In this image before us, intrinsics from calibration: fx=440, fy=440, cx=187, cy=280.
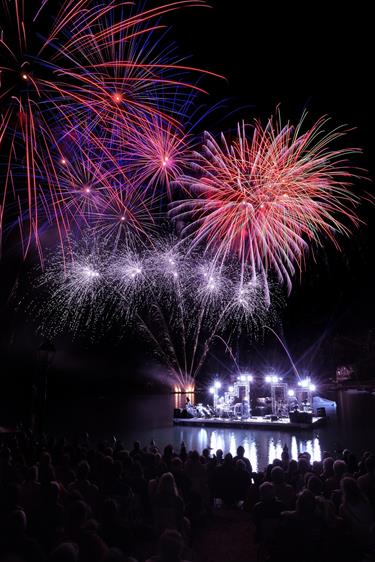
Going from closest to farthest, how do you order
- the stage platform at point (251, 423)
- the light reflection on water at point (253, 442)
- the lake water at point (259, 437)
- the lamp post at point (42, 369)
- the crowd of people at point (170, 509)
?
the crowd of people at point (170, 509) → the lamp post at point (42, 369) → the light reflection on water at point (253, 442) → the lake water at point (259, 437) → the stage platform at point (251, 423)

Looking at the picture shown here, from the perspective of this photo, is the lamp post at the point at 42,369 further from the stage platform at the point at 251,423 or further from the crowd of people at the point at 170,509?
the stage platform at the point at 251,423

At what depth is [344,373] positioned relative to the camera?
4542 inches

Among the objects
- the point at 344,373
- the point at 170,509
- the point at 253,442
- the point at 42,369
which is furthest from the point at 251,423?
the point at 344,373

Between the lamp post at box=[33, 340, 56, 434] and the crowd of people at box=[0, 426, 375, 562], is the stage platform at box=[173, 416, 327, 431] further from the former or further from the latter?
the crowd of people at box=[0, 426, 375, 562]

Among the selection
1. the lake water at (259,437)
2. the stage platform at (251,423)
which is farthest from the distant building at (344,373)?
the stage platform at (251,423)

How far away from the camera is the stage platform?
2667cm

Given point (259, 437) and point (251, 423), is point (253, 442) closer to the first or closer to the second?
point (259, 437)

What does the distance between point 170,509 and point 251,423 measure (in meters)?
22.8

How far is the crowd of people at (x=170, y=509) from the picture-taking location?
4992 mm

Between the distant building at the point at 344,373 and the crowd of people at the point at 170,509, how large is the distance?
4242 inches

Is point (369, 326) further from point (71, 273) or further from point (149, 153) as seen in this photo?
point (149, 153)

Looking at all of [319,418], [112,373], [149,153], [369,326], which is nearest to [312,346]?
[369,326]

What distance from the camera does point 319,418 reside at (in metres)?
28.4

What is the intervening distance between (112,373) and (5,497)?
3900 inches
